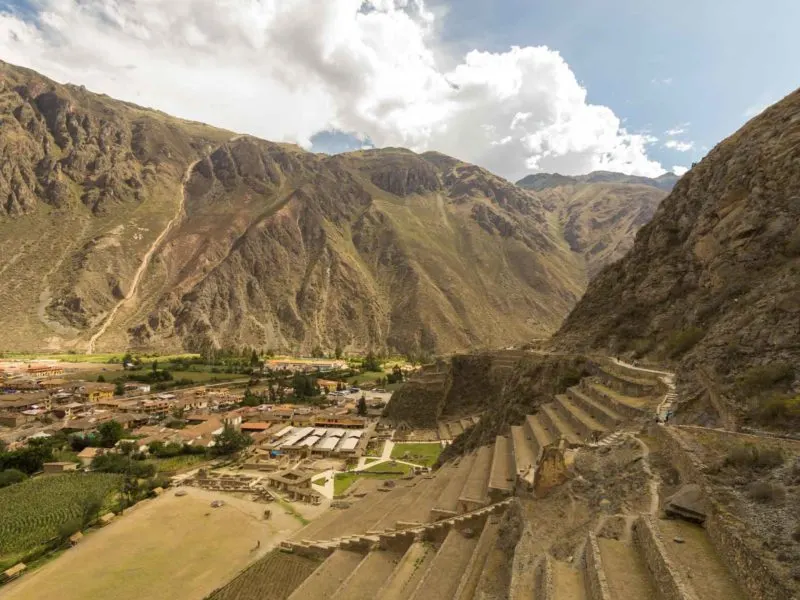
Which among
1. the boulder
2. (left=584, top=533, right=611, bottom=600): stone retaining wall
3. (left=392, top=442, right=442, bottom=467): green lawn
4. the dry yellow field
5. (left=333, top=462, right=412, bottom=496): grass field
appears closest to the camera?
(left=584, top=533, right=611, bottom=600): stone retaining wall

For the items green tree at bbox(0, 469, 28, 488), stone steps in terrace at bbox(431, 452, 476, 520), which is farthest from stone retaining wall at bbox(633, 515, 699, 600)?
green tree at bbox(0, 469, 28, 488)

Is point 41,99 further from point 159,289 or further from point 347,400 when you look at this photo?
point 347,400

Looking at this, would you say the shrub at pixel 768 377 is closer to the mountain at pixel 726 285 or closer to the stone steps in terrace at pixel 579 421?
the mountain at pixel 726 285

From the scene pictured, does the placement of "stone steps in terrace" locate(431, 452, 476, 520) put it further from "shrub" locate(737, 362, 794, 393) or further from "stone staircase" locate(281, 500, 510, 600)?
"shrub" locate(737, 362, 794, 393)

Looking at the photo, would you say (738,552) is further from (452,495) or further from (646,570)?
(452,495)

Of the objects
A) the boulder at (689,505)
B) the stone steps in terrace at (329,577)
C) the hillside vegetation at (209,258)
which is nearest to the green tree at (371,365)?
the hillside vegetation at (209,258)
